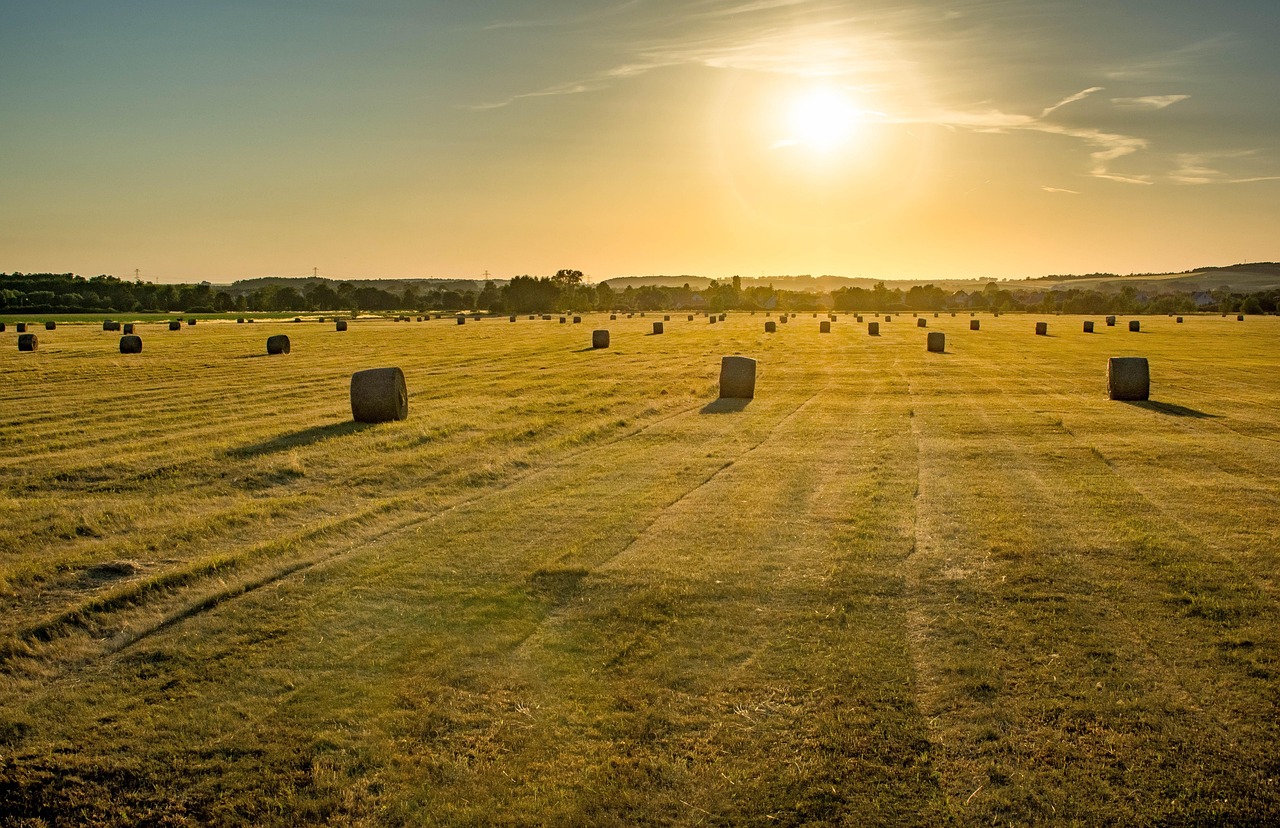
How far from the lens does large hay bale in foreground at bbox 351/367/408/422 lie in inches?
778

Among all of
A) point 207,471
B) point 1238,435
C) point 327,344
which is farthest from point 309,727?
point 327,344

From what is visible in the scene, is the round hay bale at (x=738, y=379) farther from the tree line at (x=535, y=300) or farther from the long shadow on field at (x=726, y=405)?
the tree line at (x=535, y=300)

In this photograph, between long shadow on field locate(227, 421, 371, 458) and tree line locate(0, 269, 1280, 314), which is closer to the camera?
long shadow on field locate(227, 421, 371, 458)

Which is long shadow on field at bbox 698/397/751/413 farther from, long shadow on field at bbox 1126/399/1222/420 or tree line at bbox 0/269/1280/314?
tree line at bbox 0/269/1280/314

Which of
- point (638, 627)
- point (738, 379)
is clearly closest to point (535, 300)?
point (738, 379)

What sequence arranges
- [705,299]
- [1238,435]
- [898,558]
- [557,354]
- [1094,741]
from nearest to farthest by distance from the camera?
[1094,741]
[898,558]
[1238,435]
[557,354]
[705,299]

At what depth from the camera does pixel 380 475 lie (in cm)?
1443

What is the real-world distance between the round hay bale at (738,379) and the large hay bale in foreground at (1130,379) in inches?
375

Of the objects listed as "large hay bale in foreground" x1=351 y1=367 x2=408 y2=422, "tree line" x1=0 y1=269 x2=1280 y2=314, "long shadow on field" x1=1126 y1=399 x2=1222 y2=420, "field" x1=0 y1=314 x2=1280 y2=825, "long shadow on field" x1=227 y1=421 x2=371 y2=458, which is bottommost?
"field" x1=0 y1=314 x2=1280 y2=825

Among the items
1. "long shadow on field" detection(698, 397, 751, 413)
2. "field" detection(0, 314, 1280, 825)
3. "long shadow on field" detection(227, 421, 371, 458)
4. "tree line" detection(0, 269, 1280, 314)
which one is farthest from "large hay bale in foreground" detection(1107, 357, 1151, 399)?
"tree line" detection(0, 269, 1280, 314)

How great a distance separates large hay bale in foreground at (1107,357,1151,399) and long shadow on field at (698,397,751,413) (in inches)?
383

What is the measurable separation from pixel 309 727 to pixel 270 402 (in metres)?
19.0

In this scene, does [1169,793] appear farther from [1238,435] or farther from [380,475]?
[1238,435]

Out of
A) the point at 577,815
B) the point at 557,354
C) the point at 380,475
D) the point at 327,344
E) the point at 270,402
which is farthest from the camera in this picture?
the point at 327,344
